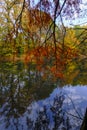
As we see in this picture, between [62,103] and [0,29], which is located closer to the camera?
[62,103]

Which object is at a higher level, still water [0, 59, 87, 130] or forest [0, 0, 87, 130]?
forest [0, 0, 87, 130]

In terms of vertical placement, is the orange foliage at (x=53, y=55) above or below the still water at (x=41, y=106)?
above

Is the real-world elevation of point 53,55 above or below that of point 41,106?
above

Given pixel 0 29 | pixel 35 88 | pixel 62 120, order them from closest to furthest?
1. pixel 62 120
2. pixel 35 88
3. pixel 0 29

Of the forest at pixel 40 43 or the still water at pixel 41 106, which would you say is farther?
the still water at pixel 41 106

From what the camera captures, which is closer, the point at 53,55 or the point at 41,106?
the point at 53,55

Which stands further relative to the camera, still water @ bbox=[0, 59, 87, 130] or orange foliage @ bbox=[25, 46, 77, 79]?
still water @ bbox=[0, 59, 87, 130]

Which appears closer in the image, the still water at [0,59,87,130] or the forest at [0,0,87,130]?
the forest at [0,0,87,130]

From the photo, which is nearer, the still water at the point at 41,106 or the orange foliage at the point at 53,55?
the orange foliage at the point at 53,55

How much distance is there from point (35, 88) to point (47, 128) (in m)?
6.87

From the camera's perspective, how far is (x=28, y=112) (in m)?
9.78

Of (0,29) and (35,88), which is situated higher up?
(0,29)

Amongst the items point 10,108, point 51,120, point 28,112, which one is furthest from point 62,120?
point 10,108

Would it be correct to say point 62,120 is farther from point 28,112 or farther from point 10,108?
point 10,108
